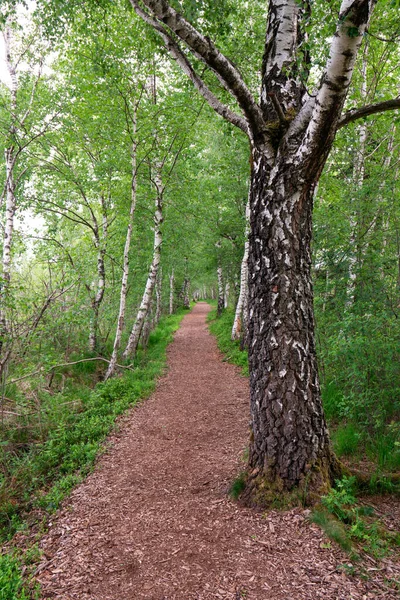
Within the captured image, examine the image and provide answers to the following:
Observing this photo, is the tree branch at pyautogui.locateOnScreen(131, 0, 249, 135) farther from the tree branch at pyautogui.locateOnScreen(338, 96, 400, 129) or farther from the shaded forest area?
the tree branch at pyautogui.locateOnScreen(338, 96, 400, 129)

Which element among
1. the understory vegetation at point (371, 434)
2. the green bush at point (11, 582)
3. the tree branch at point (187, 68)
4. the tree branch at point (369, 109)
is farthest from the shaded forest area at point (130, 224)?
the green bush at point (11, 582)

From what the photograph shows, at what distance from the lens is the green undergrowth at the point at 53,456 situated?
3689 millimetres

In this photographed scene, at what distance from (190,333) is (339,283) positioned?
11.8 meters

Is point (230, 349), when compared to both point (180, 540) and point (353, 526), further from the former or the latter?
point (353, 526)

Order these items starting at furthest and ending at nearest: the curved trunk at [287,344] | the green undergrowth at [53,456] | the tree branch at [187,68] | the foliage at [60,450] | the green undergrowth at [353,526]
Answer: the foliage at [60,450]
the green undergrowth at [53,456]
the tree branch at [187,68]
the curved trunk at [287,344]
the green undergrowth at [353,526]

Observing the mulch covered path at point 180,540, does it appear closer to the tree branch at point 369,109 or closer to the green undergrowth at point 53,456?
the green undergrowth at point 53,456

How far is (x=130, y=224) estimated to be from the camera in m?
8.50

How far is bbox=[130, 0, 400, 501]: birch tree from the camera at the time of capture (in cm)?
301

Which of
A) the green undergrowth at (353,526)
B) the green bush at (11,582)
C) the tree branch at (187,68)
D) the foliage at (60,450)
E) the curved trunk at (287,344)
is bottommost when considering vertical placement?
the foliage at (60,450)

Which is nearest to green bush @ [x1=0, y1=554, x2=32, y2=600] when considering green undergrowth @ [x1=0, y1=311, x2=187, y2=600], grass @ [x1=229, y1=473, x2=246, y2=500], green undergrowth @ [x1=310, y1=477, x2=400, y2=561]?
green undergrowth @ [x1=0, y1=311, x2=187, y2=600]

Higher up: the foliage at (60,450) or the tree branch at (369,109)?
the tree branch at (369,109)

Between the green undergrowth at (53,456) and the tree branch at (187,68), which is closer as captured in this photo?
the tree branch at (187,68)

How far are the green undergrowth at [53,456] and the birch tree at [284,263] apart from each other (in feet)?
8.11

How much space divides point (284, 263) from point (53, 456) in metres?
4.71
